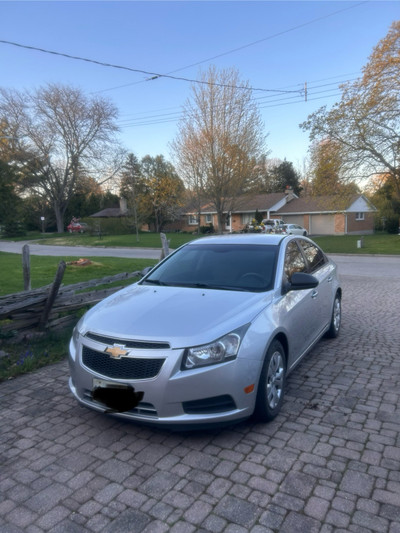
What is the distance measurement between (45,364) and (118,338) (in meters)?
2.42

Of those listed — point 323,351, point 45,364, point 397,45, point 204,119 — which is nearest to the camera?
point 45,364

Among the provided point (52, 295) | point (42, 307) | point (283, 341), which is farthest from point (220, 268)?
point (42, 307)

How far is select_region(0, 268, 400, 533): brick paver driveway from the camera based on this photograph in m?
2.44

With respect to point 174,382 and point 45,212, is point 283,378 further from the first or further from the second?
point 45,212

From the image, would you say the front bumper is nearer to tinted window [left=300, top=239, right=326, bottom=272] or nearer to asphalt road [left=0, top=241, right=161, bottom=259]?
tinted window [left=300, top=239, right=326, bottom=272]

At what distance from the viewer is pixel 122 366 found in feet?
10.3

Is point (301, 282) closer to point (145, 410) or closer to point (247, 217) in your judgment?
point (145, 410)

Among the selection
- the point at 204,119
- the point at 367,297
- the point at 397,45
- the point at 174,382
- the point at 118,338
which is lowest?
the point at 367,297

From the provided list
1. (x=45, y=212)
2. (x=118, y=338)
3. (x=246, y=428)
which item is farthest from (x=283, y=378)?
(x=45, y=212)

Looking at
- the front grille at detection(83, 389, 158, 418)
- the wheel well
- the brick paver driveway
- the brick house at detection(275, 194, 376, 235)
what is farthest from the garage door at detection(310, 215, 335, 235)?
the front grille at detection(83, 389, 158, 418)

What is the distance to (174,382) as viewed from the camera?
2.96m

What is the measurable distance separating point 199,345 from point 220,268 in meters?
1.58

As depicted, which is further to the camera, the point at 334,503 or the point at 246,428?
the point at 246,428

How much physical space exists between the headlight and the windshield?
962 mm
